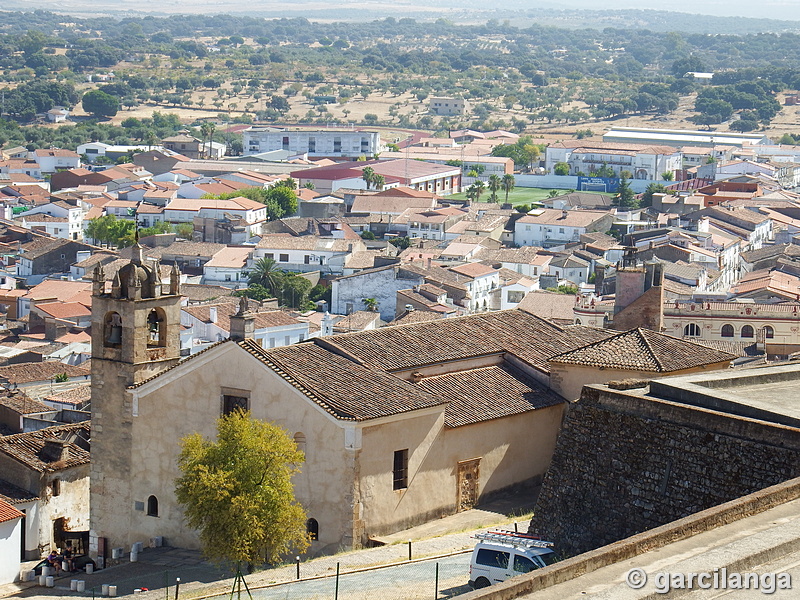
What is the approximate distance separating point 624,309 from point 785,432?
1435 cm

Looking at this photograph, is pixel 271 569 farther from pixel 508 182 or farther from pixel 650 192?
pixel 508 182

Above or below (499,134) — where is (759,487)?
above

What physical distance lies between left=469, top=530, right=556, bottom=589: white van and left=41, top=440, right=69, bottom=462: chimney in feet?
43.9

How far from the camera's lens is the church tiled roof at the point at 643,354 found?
21.1 metres

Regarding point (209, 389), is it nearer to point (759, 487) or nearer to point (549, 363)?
point (549, 363)

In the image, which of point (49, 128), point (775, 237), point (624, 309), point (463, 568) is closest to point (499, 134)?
point (49, 128)

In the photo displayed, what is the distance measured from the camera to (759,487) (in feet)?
46.6

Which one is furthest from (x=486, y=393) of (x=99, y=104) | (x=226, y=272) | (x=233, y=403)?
(x=99, y=104)

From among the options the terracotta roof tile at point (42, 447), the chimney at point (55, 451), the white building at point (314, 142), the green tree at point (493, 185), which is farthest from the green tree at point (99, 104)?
the chimney at point (55, 451)

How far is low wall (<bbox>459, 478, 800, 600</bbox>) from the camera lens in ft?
34.9

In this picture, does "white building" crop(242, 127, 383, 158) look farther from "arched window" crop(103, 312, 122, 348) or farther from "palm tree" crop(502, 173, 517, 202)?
"arched window" crop(103, 312, 122, 348)

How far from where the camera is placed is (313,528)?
20.2m

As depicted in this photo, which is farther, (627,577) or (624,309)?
(624,309)

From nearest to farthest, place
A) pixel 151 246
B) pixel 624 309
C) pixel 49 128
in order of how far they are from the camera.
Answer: pixel 624 309
pixel 151 246
pixel 49 128
